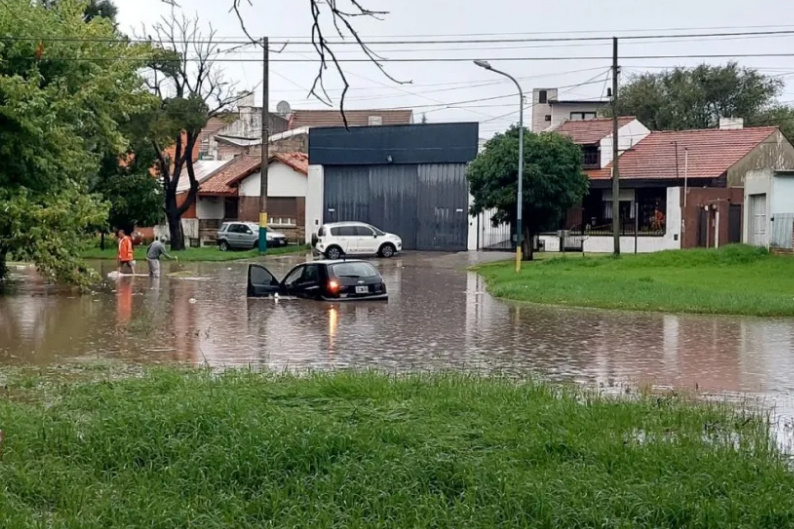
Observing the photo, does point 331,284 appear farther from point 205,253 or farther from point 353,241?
point 205,253

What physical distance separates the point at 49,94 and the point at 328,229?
21.2 m

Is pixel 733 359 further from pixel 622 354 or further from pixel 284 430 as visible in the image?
pixel 284 430

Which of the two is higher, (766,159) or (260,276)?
(766,159)

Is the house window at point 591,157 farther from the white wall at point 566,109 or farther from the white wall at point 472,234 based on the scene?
the white wall at point 566,109

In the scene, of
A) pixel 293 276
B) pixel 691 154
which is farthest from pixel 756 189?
pixel 293 276

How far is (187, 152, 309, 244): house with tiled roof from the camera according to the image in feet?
199

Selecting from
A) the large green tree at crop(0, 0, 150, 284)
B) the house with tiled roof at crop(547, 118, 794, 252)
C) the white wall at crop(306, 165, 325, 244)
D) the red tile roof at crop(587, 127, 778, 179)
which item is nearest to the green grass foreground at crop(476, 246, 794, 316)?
the house with tiled roof at crop(547, 118, 794, 252)

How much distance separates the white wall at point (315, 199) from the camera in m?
58.1

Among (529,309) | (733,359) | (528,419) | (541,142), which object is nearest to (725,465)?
(528,419)

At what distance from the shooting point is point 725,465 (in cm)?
800

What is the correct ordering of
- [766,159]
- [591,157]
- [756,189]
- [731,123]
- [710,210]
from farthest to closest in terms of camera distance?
[731,123], [591,157], [766,159], [710,210], [756,189]

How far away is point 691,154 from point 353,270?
27869 millimetres

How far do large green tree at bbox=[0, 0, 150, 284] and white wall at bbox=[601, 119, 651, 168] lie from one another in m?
27.1

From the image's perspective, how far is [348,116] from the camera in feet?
242
